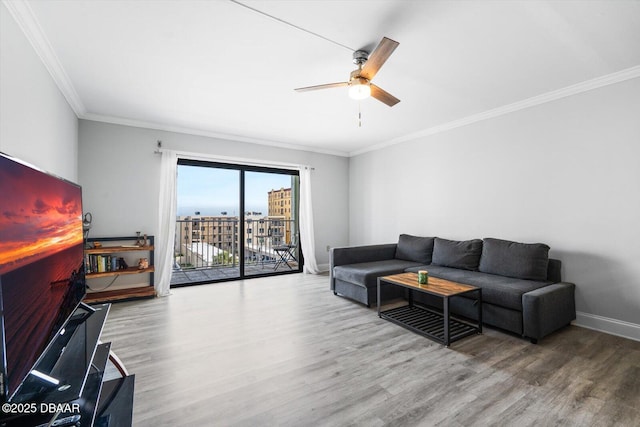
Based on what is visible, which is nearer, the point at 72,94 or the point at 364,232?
the point at 72,94

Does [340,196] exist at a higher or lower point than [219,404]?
higher

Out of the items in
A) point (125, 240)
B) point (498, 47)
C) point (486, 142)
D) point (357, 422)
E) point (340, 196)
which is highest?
point (498, 47)

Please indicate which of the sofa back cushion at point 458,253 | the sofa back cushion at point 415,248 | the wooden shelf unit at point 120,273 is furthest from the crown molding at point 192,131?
the sofa back cushion at point 458,253

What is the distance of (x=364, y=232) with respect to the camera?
5.84m

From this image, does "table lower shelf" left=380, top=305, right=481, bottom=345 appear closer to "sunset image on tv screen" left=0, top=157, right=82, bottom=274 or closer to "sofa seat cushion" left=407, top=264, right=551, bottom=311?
"sofa seat cushion" left=407, top=264, right=551, bottom=311

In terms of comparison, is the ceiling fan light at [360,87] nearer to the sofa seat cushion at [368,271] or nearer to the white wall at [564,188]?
the sofa seat cushion at [368,271]

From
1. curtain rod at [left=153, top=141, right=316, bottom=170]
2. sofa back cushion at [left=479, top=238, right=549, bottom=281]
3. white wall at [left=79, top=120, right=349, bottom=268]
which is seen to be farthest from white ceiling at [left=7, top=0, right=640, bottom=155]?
sofa back cushion at [left=479, top=238, right=549, bottom=281]

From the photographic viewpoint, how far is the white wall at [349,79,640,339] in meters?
2.71

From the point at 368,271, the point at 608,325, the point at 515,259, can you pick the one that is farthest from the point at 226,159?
the point at 608,325

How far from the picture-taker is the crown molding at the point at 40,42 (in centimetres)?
185

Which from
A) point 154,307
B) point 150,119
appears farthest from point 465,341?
point 150,119

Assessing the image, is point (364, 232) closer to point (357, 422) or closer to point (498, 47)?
point (498, 47)

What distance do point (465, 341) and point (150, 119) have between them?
4.82 metres

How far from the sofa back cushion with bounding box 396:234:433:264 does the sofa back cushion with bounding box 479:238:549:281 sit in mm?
805
